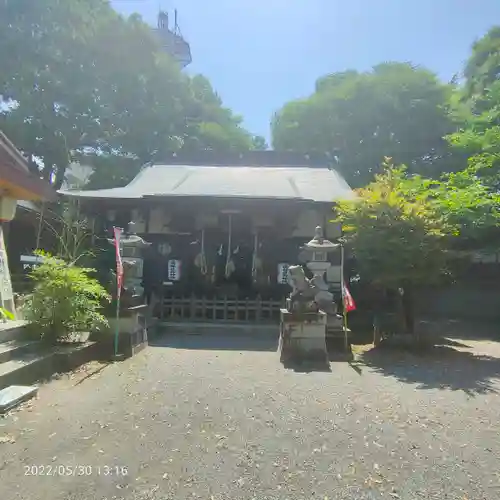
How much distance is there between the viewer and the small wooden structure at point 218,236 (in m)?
11.9

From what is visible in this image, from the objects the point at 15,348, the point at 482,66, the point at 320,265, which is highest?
the point at 482,66

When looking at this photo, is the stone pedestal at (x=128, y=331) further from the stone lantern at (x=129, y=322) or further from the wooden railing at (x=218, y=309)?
the wooden railing at (x=218, y=309)

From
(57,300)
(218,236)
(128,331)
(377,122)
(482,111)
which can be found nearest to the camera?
(57,300)

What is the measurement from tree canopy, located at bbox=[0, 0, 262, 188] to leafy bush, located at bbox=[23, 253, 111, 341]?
39.9ft

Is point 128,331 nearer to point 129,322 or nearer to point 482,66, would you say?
point 129,322

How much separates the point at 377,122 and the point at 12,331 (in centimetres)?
1903

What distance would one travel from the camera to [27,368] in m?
5.99

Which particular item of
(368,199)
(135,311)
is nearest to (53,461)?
(135,311)

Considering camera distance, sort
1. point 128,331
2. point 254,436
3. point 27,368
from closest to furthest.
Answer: point 254,436 < point 27,368 < point 128,331

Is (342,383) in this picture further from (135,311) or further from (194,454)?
(135,311)

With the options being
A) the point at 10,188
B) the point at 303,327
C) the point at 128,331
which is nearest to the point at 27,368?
the point at 128,331

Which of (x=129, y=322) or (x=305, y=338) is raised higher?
(x=129, y=322)

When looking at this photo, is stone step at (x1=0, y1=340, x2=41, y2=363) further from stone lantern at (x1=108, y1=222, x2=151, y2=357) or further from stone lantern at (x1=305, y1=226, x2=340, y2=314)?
stone lantern at (x1=305, y1=226, x2=340, y2=314)

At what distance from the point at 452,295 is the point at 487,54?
997 cm
